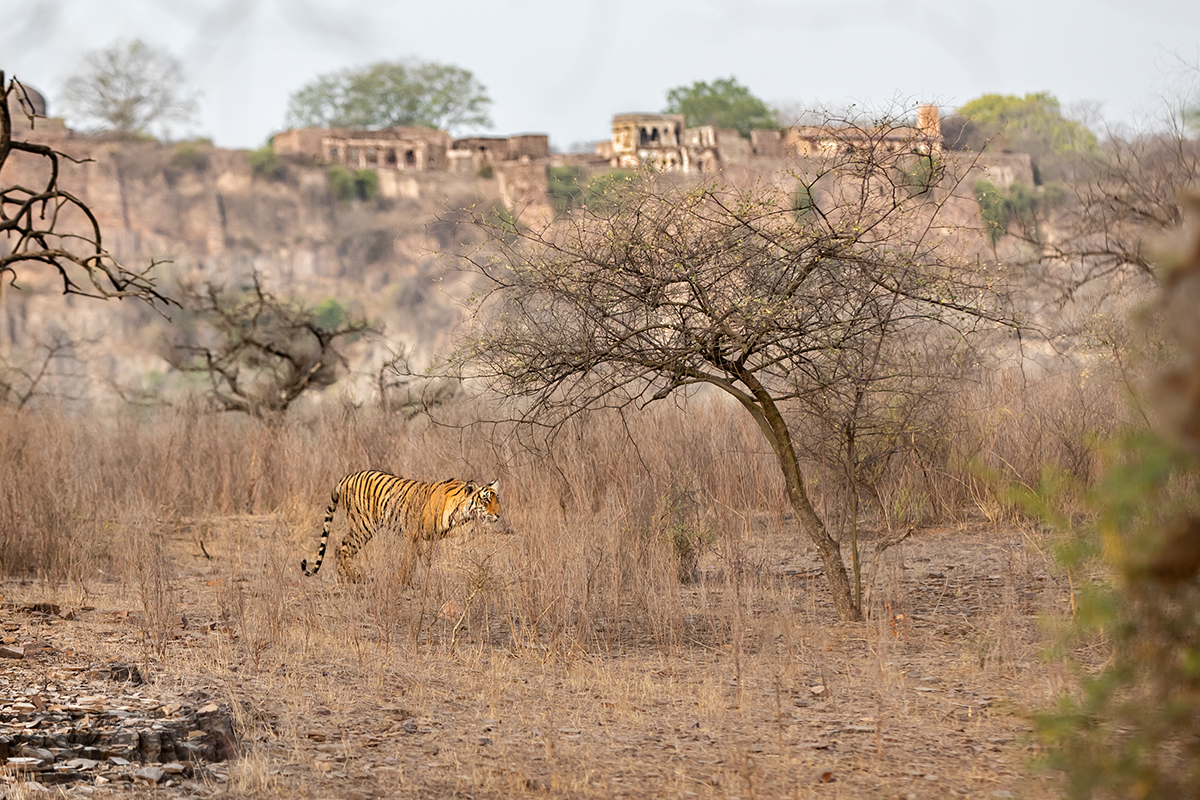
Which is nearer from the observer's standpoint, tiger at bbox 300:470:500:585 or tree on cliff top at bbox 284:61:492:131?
tiger at bbox 300:470:500:585

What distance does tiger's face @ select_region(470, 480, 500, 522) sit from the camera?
26.0 ft

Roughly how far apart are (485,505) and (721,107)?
68466 millimetres

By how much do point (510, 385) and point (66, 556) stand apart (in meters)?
4.28

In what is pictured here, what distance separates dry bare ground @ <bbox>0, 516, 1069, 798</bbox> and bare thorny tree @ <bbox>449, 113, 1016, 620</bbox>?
41.1 inches

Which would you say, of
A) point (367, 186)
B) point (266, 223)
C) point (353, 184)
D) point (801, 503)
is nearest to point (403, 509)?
point (801, 503)

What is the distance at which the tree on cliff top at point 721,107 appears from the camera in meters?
71.2

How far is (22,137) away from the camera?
188 ft

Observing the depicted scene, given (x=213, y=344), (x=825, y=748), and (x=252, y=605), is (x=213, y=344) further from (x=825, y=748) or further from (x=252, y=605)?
(x=825, y=748)

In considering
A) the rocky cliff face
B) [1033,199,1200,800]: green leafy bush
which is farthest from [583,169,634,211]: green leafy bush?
the rocky cliff face

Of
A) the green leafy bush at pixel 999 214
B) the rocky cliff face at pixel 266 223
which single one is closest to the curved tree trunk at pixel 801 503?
the green leafy bush at pixel 999 214

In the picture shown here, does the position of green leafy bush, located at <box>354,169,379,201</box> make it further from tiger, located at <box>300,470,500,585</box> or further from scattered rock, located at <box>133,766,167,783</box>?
scattered rock, located at <box>133,766,167,783</box>

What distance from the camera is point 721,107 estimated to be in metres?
72.9

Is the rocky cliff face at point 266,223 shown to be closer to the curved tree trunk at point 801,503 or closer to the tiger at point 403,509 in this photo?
the tiger at point 403,509

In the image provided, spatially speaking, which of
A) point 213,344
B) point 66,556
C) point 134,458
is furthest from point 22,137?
point 66,556
